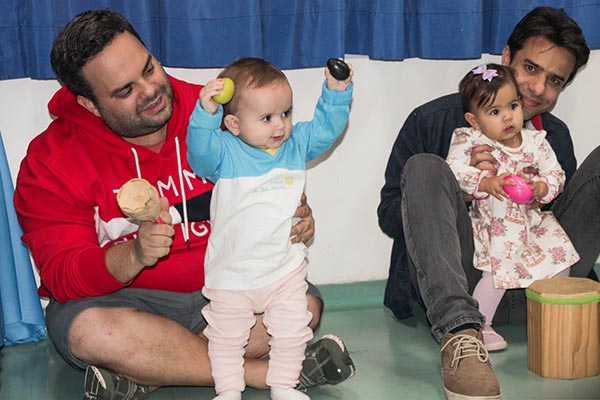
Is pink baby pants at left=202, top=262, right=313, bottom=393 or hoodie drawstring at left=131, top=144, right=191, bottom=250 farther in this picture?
hoodie drawstring at left=131, top=144, right=191, bottom=250

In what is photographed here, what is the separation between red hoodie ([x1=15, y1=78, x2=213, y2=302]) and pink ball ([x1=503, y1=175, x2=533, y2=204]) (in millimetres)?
765

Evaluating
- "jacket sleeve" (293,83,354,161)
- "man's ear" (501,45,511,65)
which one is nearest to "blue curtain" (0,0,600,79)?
"man's ear" (501,45,511,65)

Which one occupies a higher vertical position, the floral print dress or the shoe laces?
the floral print dress

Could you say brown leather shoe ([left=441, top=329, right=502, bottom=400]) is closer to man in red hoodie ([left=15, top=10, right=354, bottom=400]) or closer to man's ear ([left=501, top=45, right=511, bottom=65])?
man in red hoodie ([left=15, top=10, right=354, bottom=400])

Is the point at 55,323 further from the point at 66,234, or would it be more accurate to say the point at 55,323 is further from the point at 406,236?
the point at 406,236

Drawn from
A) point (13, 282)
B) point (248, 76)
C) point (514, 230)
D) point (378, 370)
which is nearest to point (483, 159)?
point (514, 230)

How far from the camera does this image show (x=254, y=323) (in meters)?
2.21

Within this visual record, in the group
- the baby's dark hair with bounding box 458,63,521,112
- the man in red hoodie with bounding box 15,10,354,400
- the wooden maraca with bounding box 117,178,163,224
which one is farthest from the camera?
the baby's dark hair with bounding box 458,63,521,112

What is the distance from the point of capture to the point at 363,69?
2875 millimetres

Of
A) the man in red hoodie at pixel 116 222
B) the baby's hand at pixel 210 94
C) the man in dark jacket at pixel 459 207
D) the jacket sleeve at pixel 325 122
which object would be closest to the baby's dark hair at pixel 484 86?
the man in dark jacket at pixel 459 207

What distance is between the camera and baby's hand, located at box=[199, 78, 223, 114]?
6.54ft

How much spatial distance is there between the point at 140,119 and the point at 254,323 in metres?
0.56

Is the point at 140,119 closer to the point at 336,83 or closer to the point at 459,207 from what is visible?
the point at 336,83

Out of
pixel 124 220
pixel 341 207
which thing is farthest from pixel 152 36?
pixel 341 207
